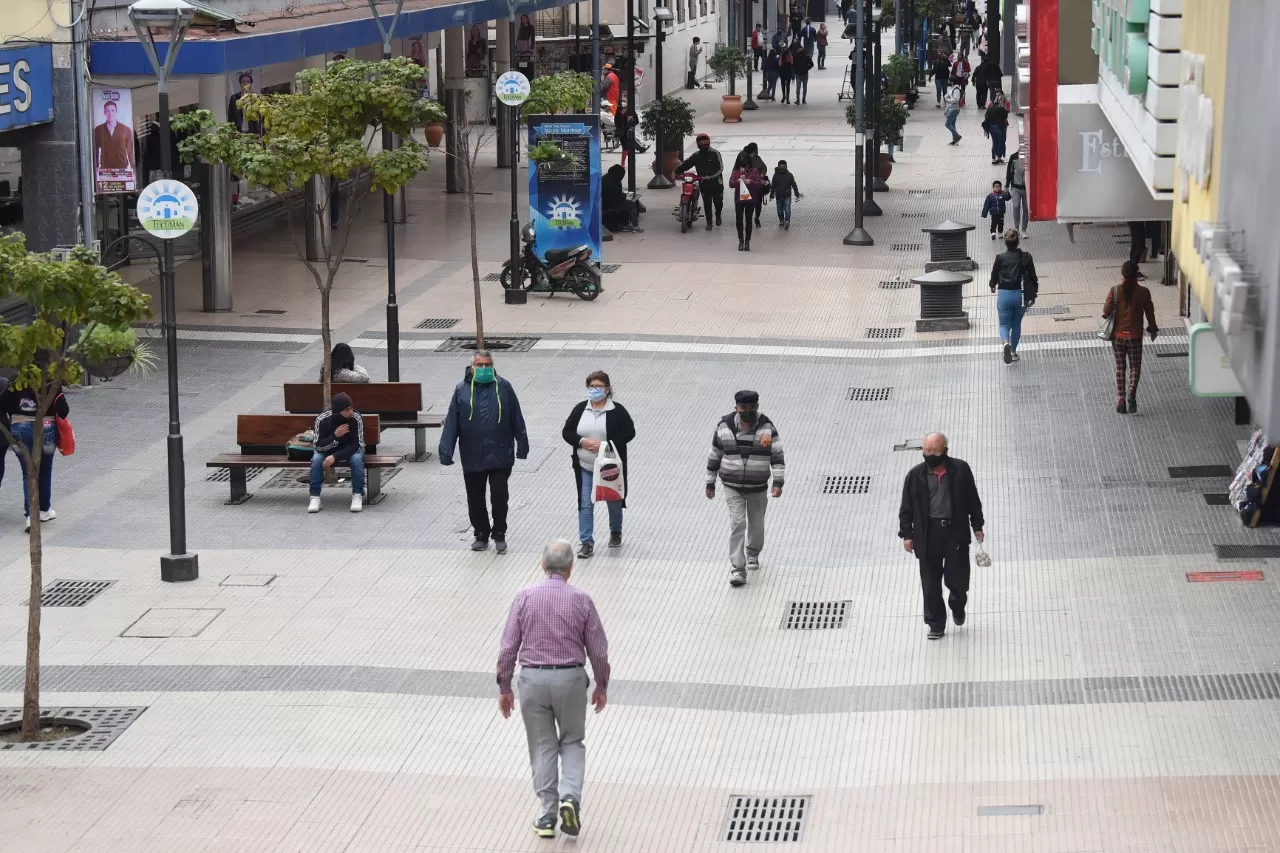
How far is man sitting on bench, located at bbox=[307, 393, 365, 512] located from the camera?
1717 centimetres

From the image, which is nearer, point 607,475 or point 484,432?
point 607,475

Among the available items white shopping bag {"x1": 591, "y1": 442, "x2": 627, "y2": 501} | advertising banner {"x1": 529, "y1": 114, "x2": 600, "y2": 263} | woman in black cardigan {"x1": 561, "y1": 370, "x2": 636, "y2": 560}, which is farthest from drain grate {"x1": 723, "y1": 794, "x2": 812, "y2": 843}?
advertising banner {"x1": 529, "y1": 114, "x2": 600, "y2": 263}

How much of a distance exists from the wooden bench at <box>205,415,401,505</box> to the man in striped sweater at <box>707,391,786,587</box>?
3892 mm

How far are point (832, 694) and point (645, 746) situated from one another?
1.50 metres

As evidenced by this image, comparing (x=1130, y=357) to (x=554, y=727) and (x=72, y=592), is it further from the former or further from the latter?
(x=554, y=727)

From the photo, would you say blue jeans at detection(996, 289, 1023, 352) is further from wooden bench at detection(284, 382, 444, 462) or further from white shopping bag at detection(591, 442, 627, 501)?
white shopping bag at detection(591, 442, 627, 501)

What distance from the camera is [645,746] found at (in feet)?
37.8

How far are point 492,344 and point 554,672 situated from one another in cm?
1478

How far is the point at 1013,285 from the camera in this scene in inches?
854

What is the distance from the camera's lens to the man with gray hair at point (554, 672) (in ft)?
31.9

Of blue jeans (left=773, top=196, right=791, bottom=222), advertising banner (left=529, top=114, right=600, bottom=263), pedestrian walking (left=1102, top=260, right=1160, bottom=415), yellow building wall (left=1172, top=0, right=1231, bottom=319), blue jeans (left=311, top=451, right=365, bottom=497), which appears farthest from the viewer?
blue jeans (left=773, top=196, right=791, bottom=222)

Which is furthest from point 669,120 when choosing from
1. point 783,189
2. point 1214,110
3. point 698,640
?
point 1214,110

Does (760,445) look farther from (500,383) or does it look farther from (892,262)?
(892,262)

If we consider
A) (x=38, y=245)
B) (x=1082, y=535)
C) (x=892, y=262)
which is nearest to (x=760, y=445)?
(x=1082, y=535)
